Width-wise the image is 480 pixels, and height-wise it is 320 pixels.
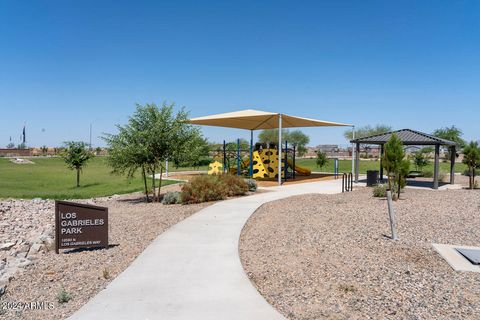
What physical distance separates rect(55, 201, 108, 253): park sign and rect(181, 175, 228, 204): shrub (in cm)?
653

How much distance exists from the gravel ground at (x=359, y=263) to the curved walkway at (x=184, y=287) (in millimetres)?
357

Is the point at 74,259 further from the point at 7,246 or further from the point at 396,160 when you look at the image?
the point at 396,160

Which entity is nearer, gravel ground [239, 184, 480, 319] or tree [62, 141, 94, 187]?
gravel ground [239, 184, 480, 319]

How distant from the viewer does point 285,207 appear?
Answer: 1304 cm

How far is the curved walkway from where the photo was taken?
474 cm

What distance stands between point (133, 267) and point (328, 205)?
8.24 metres

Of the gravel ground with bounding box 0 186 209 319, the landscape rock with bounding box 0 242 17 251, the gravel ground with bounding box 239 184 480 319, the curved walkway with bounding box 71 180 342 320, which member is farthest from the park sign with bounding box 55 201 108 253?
the gravel ground with bounding box 239 184 480 319

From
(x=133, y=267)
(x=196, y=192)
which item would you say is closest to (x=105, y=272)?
(x=133, y=267)

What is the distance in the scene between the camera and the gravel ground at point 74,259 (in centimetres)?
565

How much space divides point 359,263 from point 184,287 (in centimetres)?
315

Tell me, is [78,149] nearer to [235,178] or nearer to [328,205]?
[235,178]

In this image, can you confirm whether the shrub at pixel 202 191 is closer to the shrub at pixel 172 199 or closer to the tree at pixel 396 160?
the shrub at pixel 172 199

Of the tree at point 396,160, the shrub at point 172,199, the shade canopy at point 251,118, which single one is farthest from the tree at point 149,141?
the tree at point 396,160

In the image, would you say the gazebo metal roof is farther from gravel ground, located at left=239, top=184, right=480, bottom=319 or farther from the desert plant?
the desert plant
